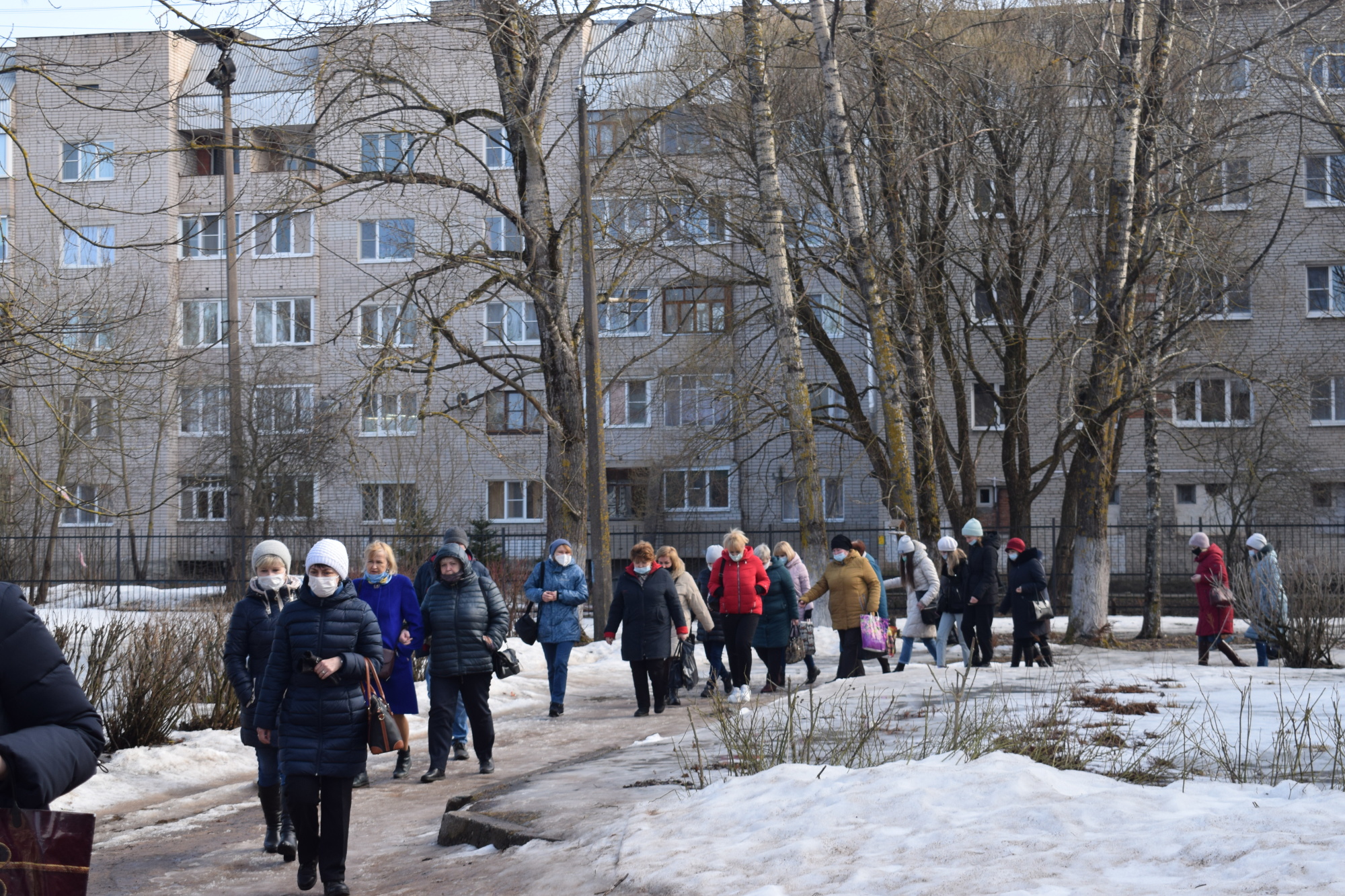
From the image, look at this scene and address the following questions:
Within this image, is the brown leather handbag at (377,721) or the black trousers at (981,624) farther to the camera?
the black trousers at (981,624)

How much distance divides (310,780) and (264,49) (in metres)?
8.38

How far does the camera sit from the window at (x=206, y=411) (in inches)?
1478

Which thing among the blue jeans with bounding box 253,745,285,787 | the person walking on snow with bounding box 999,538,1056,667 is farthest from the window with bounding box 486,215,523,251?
the blue jeans with bounding box 253,745,285,787

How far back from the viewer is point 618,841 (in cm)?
598

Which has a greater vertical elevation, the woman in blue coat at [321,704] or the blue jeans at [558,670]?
the woman in blue coat at [321,704]

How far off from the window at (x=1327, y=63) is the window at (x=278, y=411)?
2616 centimetres

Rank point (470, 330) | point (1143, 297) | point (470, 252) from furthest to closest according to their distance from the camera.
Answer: point (470, 330) → point (1143, 297) → point (470, 252)

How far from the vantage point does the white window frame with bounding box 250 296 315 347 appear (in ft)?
140

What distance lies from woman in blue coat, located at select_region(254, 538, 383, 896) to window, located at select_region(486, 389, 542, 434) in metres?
34.1

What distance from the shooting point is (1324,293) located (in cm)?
3753

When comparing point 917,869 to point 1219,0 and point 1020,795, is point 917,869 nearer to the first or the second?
point 1020,795

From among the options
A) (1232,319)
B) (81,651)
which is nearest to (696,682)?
(81,651)

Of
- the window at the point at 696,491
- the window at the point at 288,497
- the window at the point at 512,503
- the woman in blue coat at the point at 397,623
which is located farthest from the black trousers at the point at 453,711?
the window at the point at 512,503

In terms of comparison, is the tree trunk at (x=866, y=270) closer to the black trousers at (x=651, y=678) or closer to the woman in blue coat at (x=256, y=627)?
the black trousers at (x=651, y=678)
